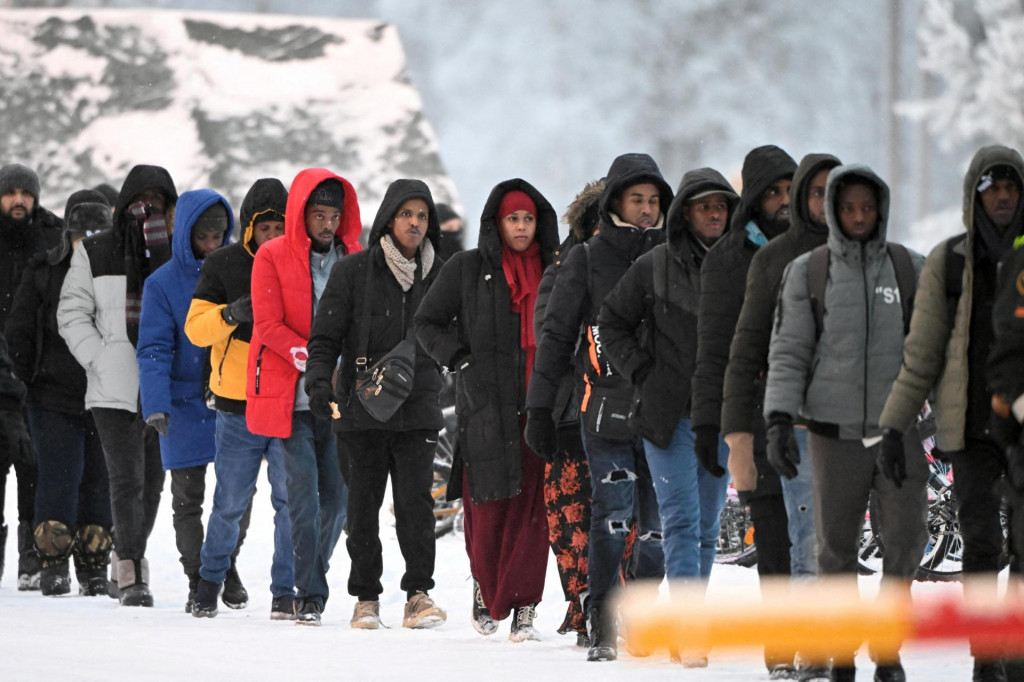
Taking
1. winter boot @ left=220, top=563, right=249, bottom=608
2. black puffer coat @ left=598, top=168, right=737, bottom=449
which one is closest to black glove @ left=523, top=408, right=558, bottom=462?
black puffer coat @ left=598, top=168, right=737, bottom=449

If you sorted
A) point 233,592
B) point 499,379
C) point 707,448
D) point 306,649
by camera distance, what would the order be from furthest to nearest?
point 233,592
point 499,379
point 306,649
point 707,448

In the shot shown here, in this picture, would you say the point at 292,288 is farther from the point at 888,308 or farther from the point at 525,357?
the point at 888,308

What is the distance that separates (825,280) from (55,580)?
5.09 meters

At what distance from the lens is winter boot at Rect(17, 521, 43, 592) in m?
10.4

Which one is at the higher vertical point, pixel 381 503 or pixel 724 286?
pixel 724 286

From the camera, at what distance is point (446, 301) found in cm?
859

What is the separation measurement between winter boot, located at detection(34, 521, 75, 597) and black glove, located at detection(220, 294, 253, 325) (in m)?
1.69

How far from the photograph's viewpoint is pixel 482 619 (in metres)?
8.56

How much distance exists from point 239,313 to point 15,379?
115cm

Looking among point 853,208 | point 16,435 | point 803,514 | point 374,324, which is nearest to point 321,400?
point 374,324

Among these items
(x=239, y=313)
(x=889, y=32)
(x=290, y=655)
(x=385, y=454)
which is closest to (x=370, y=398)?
(x=385, y=454)

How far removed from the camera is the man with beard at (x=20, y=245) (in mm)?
10609

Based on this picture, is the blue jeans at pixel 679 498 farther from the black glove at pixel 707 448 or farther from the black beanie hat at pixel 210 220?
the black beanie hat at pixel 210 220

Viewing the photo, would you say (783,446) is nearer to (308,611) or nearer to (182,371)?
(308,611)
